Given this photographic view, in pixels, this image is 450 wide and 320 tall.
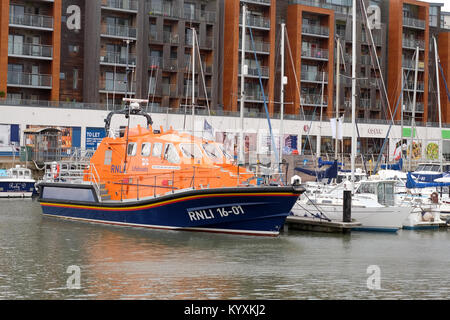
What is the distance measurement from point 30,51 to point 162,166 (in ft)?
110

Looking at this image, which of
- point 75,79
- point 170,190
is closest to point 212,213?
point 170,190

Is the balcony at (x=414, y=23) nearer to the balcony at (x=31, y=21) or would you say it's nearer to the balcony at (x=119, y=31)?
the balcony at (x=119, y=31)

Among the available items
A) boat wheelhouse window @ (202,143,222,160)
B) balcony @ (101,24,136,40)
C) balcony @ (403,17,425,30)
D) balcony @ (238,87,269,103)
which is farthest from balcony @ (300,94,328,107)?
boat wheelhouse window @ (202,143,222,160)

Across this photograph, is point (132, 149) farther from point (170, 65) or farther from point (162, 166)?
point (170, 65)

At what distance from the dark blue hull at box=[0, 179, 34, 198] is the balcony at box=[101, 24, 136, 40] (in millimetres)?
Result: 19955

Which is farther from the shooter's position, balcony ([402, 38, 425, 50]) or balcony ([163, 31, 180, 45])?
balcony ([402, 38, 425, 50])

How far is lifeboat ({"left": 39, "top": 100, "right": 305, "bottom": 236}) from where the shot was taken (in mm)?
20562

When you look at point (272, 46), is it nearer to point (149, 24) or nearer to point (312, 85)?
point (312, 85)

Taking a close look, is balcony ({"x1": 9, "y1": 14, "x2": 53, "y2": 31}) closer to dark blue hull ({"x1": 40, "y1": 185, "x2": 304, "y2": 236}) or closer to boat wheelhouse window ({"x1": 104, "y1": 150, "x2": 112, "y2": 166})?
boat wheelhouse window ({"x1": 104, "y1": 150, "x2": 112, "y2": 166})

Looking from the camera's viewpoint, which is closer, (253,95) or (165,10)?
(165,10)

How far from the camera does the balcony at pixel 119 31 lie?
55.2 m

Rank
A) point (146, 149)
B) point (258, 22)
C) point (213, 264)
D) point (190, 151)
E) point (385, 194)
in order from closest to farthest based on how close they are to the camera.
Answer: point (213, 264) → point (190, 151) → point (146, 149) → point (385, 194) → point (258, 22)

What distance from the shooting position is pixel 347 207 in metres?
24.1
